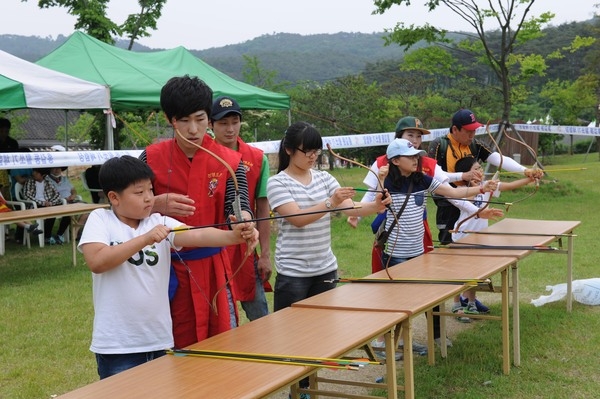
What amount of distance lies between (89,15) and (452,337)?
1427cm

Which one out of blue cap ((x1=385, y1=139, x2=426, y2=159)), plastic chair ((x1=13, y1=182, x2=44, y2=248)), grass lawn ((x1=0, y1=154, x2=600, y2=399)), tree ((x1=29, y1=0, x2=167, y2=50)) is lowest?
grass lawn ((x1=0, y1=154, x2=600, y2=399))

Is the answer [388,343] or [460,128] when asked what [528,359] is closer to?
[460,128]

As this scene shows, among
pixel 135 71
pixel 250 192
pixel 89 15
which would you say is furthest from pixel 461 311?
pixel 89 15

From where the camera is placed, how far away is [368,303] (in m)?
3.19

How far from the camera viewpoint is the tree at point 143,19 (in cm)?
1904

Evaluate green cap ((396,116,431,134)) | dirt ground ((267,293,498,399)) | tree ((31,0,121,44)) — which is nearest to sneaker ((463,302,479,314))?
dirt ground ((267,293,498,399))

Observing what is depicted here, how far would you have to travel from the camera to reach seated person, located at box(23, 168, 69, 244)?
10.1 meters

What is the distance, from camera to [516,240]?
16.8ft

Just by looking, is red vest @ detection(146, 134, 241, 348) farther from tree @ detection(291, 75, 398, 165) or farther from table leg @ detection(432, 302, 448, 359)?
tree @ detection(291, 75, 398, 165)

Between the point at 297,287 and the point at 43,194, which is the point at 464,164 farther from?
the point at 43,194

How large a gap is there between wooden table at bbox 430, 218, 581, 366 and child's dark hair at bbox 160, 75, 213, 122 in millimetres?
2446

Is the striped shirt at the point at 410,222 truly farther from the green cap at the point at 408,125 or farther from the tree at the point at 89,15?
the tree at the point at 89,15

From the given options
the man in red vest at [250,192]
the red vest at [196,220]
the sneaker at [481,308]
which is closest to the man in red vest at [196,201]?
the red vest at [196,220]

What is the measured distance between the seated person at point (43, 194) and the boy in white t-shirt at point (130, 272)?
7.95 meters
